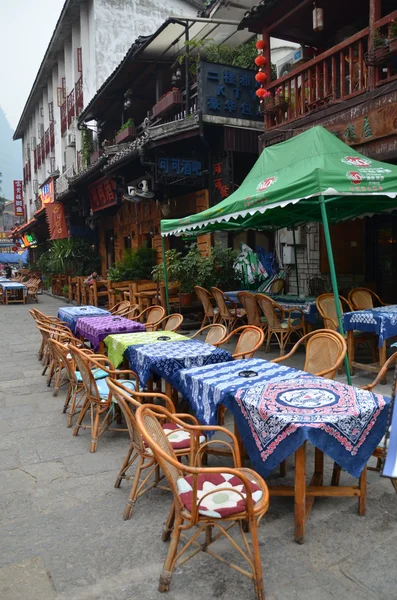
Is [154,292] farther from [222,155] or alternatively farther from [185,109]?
[185,109]

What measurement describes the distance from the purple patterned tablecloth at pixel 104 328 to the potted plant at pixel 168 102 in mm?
7382

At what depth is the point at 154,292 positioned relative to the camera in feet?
37.9

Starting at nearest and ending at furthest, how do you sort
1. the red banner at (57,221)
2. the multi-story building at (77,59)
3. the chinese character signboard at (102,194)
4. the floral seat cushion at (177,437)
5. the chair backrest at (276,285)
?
the floral seat cushion at (177,437) < the chair backrest at (276,285) < the chinese character signboard at (102,194) < the red banner at (57,221) < the multi-story building at (77,59)

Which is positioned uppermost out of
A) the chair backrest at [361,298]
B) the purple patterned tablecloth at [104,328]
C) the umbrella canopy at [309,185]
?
the umbrella canopy at [309,185]

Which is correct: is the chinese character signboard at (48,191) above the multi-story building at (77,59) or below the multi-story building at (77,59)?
below

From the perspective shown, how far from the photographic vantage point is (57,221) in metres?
19.3

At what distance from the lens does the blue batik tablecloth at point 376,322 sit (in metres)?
5.54

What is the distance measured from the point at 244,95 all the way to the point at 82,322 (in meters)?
7.45

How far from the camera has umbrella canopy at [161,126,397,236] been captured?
5242 mm

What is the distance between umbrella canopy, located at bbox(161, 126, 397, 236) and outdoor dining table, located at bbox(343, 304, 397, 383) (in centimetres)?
136

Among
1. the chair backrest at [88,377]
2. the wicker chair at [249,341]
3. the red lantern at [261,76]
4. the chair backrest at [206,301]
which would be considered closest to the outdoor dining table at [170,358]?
the wicker chair at [249,341]

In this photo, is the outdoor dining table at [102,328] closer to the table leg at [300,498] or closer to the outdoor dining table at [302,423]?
the outdoor dining table at [302,423]

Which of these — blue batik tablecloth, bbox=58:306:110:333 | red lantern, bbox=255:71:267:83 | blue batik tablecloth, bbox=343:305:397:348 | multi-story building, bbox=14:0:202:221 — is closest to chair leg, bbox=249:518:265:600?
blue batik tablecloth, bbox=343:305:397:348

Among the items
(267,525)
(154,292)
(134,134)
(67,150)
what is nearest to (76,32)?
(67,150)
